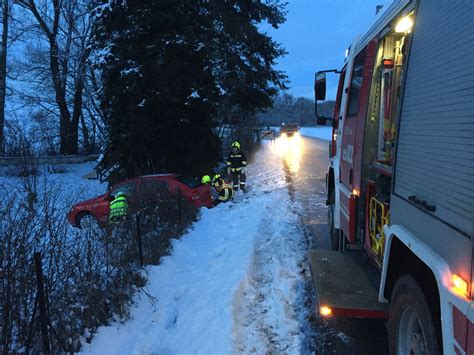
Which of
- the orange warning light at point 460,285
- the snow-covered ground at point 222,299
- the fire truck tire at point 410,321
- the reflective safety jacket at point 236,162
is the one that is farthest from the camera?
the reflective safety jacket at point 236,162

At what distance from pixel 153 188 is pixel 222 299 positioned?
16.9 feet

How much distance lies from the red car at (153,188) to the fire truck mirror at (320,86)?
4637 millimetres

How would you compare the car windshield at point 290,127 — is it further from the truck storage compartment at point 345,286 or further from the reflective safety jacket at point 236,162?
the truck storage compartment at point 345,286

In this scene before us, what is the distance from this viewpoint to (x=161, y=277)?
6.15m

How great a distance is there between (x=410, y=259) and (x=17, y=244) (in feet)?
11.0

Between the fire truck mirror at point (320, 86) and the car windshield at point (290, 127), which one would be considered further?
the car windshield at point (290, 127)

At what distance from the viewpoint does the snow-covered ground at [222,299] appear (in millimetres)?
4246

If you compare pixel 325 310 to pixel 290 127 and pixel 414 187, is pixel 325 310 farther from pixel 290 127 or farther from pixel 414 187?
pixel 290 127

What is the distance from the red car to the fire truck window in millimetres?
5488

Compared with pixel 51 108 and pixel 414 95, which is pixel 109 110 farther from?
pixel 51 108

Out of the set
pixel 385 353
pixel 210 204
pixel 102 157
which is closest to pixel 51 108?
pixel 102 157

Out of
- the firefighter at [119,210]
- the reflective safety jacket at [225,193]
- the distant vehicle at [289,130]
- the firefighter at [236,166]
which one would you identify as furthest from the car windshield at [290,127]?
the firefighter at [119,210]

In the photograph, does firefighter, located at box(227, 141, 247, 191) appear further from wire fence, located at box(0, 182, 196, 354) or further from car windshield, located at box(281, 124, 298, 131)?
car windshield, located at box(281, 124, 298, 131)

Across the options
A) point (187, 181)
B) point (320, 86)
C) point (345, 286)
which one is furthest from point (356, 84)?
point (187, 181)
